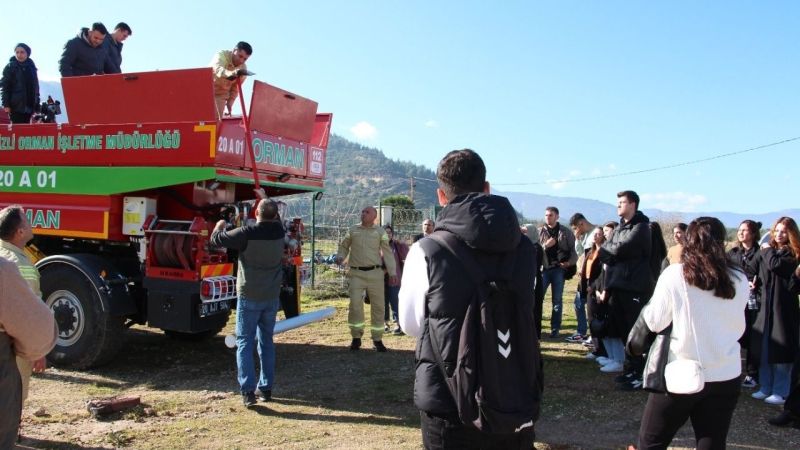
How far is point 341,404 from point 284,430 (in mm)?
847

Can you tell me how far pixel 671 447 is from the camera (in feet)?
15.2

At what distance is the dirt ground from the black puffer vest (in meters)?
2.35

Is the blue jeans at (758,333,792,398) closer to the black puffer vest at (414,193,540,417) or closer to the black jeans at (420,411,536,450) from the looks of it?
the black jeans at (420,411,536,450)

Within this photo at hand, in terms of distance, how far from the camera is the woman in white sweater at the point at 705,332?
3.20 m

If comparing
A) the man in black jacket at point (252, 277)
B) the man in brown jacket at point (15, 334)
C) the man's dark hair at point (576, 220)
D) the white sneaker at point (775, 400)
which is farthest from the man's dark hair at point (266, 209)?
the man's dark hair at point (576, 220)

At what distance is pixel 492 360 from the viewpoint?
7.63 feet

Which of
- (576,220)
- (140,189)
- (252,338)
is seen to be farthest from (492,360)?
(576,220)

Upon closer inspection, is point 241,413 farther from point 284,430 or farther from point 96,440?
point 96,440

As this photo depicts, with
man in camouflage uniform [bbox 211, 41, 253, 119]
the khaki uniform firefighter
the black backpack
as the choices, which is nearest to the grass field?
the khaki uniform firefighter

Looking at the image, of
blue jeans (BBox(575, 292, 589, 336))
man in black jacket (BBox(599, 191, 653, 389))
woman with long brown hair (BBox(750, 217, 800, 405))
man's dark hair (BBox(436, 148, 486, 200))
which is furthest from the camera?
blue jeans (BBox(575, 292, 589, 336))

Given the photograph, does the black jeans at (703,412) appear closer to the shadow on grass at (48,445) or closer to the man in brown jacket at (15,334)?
the man in brown jacket at (15,334)

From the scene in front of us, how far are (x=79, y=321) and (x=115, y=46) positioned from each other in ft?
12.8

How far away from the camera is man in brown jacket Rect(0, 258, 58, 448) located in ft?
8.80

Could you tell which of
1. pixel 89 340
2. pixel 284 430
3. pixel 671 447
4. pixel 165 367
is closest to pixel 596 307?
pixel 671 447
